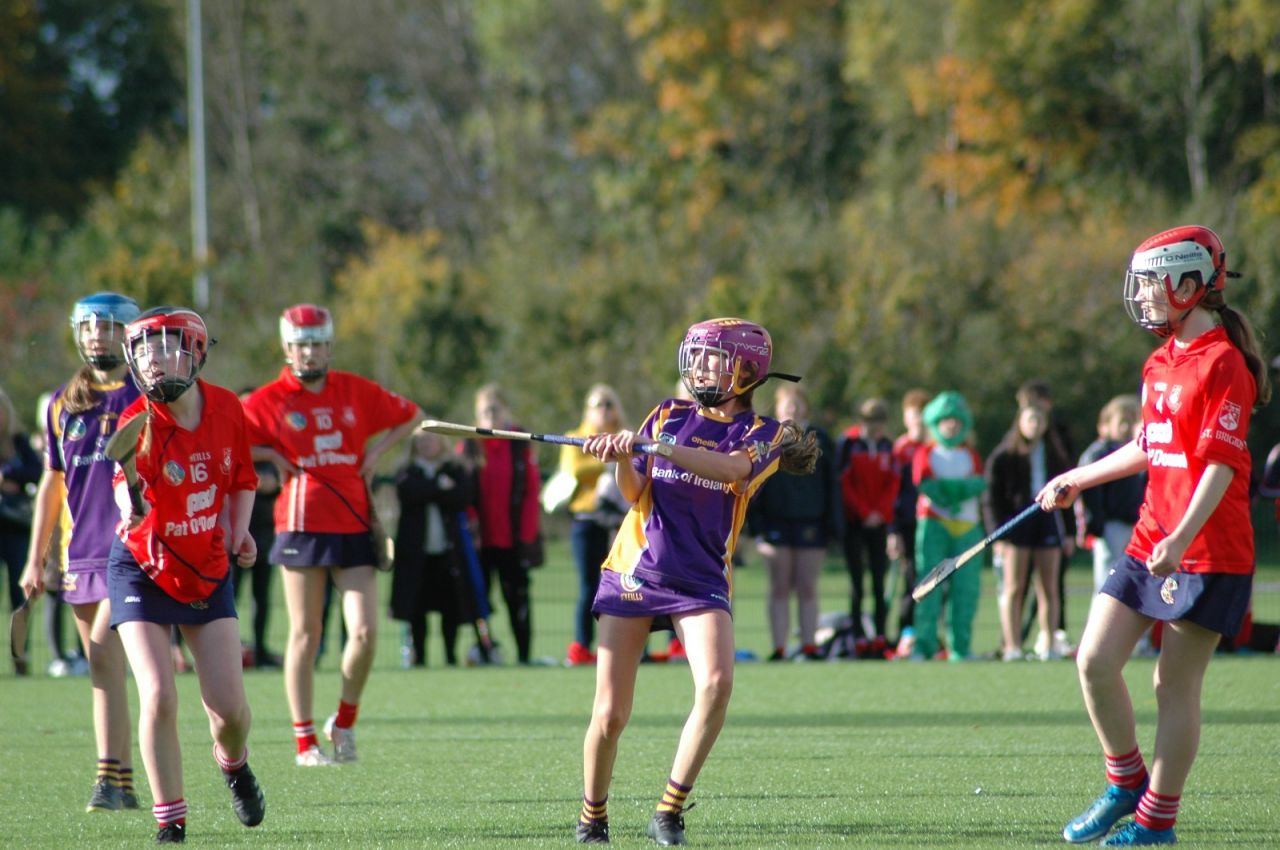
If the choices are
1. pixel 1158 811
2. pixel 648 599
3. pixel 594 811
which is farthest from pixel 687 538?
pixel 1158 811

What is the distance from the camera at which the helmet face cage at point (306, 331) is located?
27.6ft

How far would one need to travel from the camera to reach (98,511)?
23.4 ft

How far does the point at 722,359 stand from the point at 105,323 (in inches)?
104

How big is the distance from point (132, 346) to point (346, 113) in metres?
42.3

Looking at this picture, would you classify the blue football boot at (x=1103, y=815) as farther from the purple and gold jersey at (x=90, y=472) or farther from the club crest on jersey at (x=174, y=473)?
the purple and gold jersey at (x=90, y=472)

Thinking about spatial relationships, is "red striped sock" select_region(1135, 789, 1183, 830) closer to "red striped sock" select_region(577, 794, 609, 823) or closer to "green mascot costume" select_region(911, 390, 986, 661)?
"red striped sock" select_region(577, 794, 609, 823)

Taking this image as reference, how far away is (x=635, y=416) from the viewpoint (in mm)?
27781

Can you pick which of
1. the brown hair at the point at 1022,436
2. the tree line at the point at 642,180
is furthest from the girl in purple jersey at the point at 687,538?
the tree line at the point at 642,180

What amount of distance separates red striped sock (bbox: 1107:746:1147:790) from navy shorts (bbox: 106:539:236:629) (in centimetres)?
323

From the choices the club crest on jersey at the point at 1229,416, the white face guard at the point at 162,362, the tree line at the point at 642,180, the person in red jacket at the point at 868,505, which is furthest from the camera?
the tree line at the point at 642,180

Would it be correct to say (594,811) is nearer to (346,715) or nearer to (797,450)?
(797,450)

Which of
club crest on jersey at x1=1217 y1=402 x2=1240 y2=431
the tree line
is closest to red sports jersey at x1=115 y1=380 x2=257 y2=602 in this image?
club crest on jersey at x1=1217 y1=402 x2=1240 y2=431

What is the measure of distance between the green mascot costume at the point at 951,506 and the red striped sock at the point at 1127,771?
285 inches

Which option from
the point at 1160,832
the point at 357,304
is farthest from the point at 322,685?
the point at 357,304
